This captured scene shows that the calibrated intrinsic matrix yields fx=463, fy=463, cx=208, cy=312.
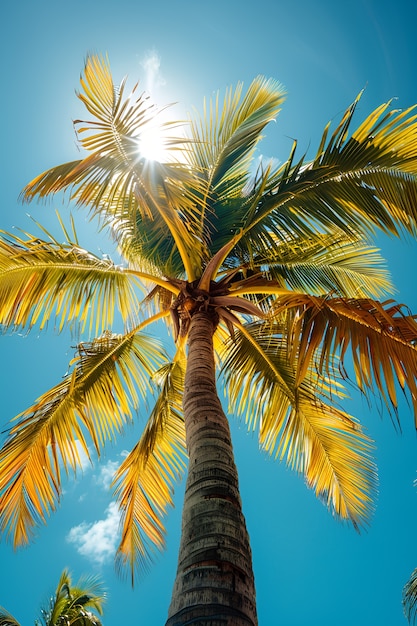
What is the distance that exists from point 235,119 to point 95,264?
307cm

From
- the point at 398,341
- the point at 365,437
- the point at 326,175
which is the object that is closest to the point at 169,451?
the point at 365,437

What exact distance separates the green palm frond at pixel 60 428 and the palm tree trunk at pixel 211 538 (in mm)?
2134

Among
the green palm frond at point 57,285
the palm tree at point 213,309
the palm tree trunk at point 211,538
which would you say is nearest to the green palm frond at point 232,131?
the palm tree at point 213,309

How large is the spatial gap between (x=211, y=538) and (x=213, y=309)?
3195mm

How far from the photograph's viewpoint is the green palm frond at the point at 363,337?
3.67 m

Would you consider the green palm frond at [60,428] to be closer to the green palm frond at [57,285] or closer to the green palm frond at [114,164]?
the green palm frond at [57,285]

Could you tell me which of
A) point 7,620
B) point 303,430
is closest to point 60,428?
point 303,430

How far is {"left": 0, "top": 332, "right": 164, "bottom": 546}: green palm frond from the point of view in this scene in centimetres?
499

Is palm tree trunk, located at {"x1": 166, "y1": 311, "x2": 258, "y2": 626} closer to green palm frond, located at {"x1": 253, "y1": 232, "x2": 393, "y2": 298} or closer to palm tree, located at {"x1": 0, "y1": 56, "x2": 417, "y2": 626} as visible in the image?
palm tree, located at {"x1": 0, "y1": 56, "x2": 417, "y2": 626}

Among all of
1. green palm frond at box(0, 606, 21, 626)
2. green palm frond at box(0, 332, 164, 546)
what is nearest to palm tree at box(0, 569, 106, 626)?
green palm frond at box(0, 606, 21, 626)

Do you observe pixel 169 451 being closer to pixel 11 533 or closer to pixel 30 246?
pixel 11 533

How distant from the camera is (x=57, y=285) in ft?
17.8

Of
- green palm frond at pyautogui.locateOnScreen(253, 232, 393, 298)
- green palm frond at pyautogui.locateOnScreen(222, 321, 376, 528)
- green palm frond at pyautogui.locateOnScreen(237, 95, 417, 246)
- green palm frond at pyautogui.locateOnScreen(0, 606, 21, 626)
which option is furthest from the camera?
green palm frond at pyautogui.locateOnScreen(0, 606, 21, 626)

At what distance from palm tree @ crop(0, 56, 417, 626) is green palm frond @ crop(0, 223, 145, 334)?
2 cm
